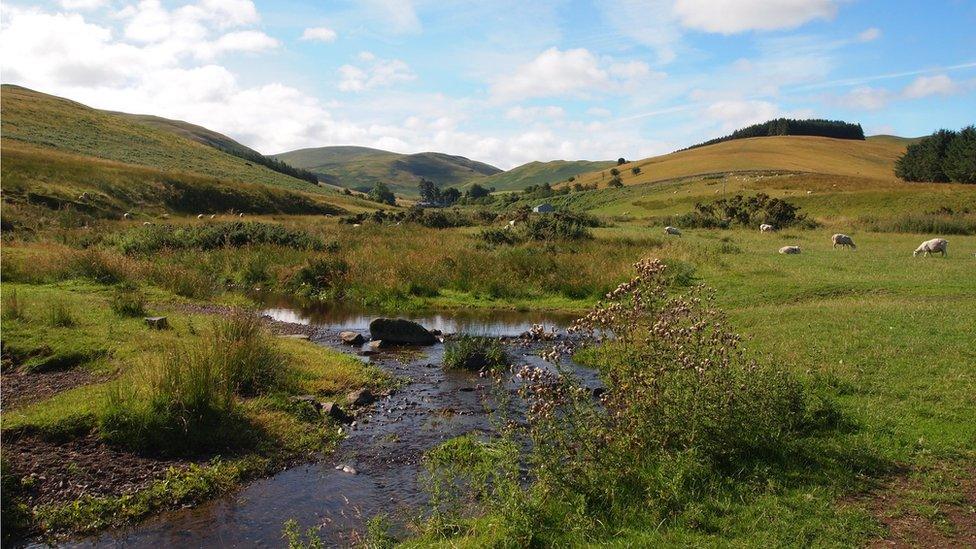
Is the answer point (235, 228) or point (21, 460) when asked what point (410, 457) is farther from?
point (235, 228)

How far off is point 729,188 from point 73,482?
247 ft

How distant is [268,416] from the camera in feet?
31.1

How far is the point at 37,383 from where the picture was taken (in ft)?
32.5

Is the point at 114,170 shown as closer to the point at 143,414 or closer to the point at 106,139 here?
the point at 106,139

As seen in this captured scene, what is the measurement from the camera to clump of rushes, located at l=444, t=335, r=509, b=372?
43.4ft

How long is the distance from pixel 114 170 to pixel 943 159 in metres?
91.2

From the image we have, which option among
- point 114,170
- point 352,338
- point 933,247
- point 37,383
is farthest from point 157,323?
point 114,170

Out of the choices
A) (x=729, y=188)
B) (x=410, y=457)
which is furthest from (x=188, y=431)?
(x=729, y=188)

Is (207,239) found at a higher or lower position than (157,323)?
higher

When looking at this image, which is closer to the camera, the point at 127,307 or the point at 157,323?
the point at 157,323

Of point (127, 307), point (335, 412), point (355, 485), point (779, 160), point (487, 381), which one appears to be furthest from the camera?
point (779, 160)

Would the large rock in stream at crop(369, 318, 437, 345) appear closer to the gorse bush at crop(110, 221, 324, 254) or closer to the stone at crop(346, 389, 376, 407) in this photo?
the stone at crop(346, 389, 376, 407)

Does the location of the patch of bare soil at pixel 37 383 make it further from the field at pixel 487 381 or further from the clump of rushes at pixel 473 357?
the clump of rushes at pixel 473 357

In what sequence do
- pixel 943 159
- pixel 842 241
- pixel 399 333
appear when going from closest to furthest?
pixel 399 333 < pixel 842 241 < pixel 943 159
